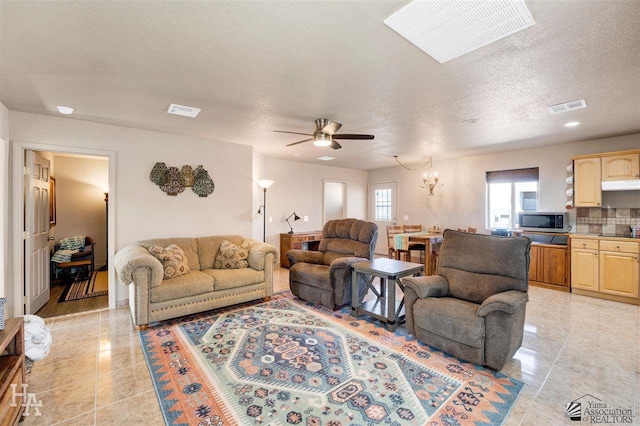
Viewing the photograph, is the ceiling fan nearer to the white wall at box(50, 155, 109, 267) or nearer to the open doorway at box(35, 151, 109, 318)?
the open doorway at box(35, 151, 109, 318)

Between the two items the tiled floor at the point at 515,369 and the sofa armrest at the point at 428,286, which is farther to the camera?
the sofa armrest at the point at 428,286

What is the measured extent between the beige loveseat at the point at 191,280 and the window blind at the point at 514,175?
486 cm

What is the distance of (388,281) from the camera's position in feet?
10.4

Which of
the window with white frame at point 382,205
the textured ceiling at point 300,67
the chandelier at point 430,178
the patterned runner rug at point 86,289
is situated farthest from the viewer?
the window with white frame at point 382,205

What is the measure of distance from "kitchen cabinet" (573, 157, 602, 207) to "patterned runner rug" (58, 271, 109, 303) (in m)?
7.77

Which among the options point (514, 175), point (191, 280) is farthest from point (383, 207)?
point (191, 280)

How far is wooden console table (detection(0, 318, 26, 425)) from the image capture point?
1.56 meters

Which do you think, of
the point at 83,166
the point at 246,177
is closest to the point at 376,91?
the point at 246,177

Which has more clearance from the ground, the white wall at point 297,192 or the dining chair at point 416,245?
the white wall at point 297,192

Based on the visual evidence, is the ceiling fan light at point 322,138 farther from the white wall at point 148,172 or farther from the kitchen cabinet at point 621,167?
the kitchen cabinet at point 621,167

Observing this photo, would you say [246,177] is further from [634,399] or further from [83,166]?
[634,399]

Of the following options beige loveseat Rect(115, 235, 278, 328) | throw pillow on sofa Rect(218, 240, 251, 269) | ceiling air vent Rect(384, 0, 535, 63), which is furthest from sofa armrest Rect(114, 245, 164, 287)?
ceiling air vent Rect(384, 0, 535, 63)

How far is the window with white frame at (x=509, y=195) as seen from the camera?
5520 mm

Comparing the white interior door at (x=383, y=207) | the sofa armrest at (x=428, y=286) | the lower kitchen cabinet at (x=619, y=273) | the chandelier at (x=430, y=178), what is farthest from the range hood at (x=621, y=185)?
the white interior door at (x=383, y=207)
